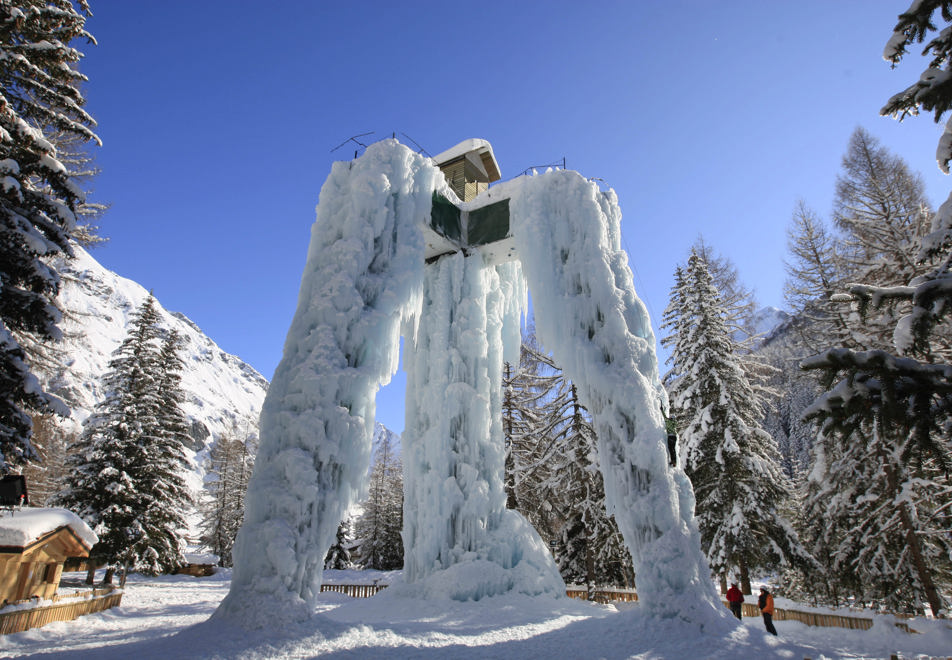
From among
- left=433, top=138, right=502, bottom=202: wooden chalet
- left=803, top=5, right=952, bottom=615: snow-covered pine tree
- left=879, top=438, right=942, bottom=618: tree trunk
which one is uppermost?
left=433, top=138, right=502, bottom=202: wooden chalet

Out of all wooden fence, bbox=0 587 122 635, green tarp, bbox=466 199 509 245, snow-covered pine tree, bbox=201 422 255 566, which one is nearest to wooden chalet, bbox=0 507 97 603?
wooden fence, bbox=0 587 122 635

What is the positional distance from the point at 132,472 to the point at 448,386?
14261mm

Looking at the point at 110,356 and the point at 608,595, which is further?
the point at 110,356

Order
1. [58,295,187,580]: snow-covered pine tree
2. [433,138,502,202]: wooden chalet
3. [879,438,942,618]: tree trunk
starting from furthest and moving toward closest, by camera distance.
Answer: [433,138,502,202]: wooden chalet, [58,295,187,580]: snow-covered pine tree, [879,438,942,618]: tree trunk

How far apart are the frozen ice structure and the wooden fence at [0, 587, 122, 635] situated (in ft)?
16.6

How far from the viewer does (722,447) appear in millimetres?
16312

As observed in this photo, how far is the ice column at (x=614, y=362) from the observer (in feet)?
33.6

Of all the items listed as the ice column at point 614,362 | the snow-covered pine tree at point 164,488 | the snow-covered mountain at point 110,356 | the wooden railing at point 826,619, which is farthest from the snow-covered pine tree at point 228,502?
the snow-covered mountain at point 110,356

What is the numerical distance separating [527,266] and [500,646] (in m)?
9.47

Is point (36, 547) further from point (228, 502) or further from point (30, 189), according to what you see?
point (228, 502)

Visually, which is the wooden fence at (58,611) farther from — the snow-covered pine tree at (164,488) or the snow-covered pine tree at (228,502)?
the snow-covered pine tree at (228,502)

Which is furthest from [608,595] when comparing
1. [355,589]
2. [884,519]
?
[355,589]

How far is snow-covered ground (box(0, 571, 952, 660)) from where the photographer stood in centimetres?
756

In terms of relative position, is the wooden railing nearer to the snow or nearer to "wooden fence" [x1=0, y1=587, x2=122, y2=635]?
"wooden fence" [x1=0, y1=587, x2=122, y2=635]
